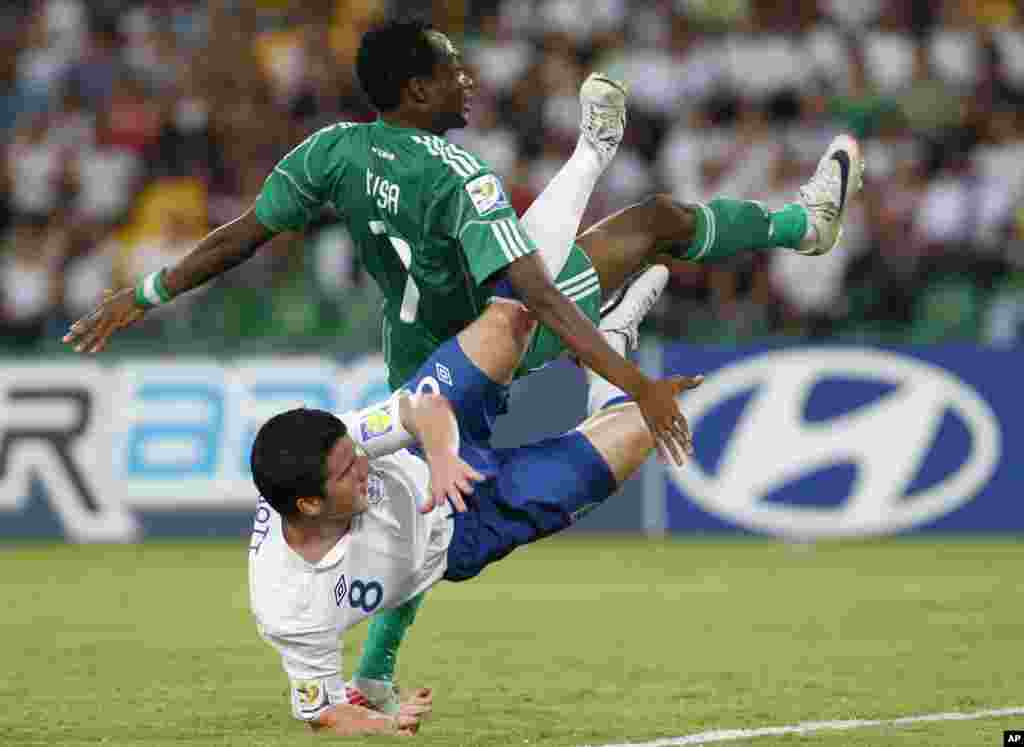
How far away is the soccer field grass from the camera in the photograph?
6672 mm

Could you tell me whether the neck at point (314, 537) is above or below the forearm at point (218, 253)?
below

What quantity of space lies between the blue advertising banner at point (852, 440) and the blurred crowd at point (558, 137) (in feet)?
0.89

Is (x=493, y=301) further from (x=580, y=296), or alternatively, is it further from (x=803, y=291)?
(x=803, y=291)

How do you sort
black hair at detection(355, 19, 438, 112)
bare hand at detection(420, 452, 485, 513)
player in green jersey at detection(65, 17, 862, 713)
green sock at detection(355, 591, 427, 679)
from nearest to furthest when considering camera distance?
bare hand at detection(420, 452, 485, 513) < player in green jersey at detection(65, 17, 862, 713) < black hair at detection(355, 19, 438, 112) < green sock at detection(355, 591, 427, 679)

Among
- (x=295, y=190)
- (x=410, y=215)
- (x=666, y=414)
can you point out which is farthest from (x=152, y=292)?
(x=666, y=414)

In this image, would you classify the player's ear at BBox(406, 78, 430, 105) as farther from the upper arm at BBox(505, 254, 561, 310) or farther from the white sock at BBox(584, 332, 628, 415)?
the white sock at BBox(584, 332, 628, 415)

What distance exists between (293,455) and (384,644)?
1206mm

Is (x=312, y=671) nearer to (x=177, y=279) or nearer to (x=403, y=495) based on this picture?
(x=403, y=495)

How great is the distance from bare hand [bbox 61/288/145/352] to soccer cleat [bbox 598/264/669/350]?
5.80ft

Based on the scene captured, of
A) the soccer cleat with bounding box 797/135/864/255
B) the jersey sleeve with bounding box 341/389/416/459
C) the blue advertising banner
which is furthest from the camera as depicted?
the blue advertising banner

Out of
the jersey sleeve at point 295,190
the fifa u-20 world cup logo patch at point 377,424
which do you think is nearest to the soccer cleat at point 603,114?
the jersey sleeve at point 295,190

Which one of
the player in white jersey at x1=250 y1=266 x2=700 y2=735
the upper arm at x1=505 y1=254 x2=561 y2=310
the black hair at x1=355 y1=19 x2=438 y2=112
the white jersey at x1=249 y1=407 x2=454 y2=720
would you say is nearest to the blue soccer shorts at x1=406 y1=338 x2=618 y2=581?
the player in white jersey at x1=250 y1=266 x2=700 y2=735

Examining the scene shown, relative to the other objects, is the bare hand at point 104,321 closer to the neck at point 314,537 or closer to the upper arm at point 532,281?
the neck at point 314,537

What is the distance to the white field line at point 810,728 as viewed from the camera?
614 centimetres
